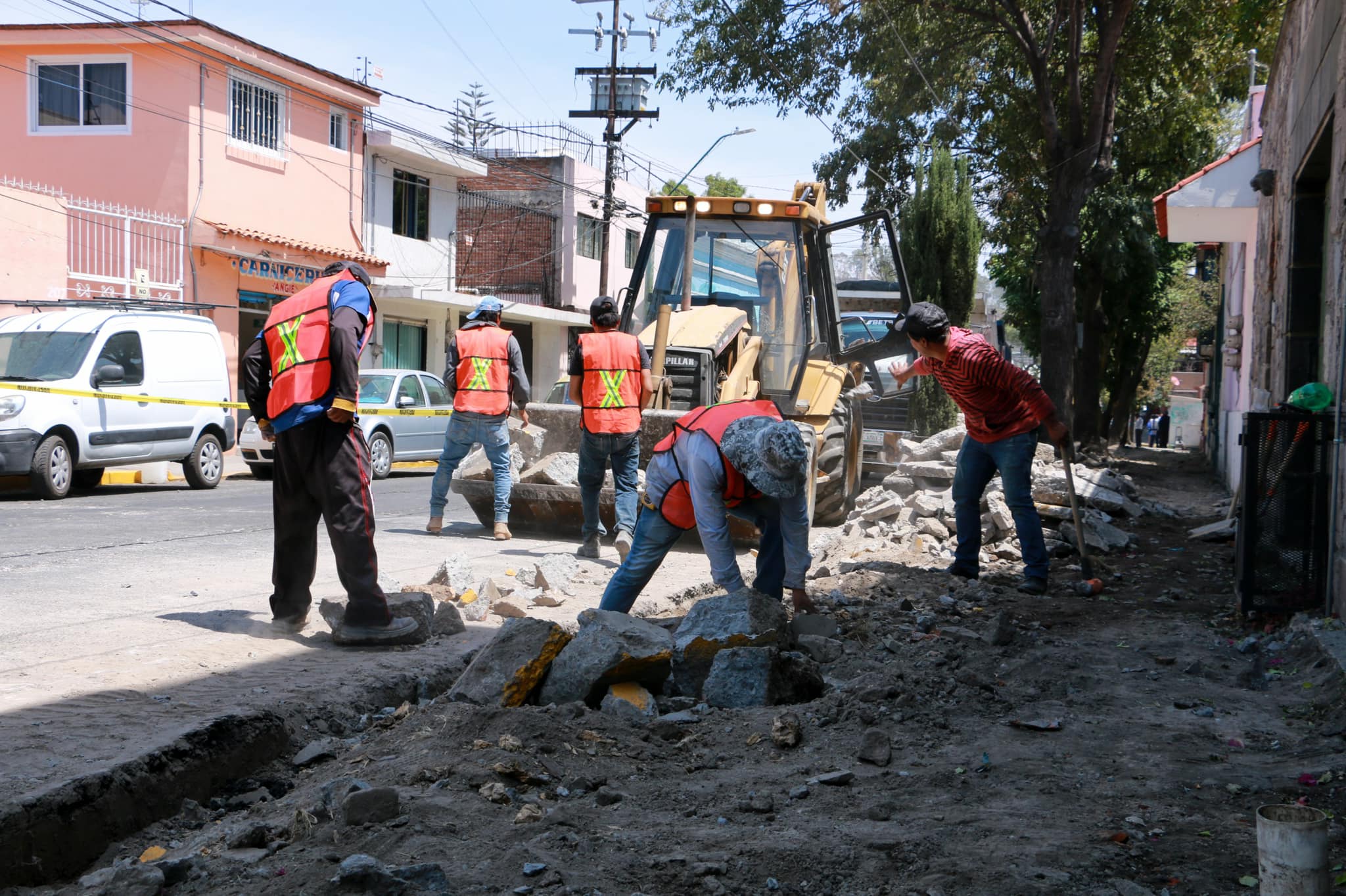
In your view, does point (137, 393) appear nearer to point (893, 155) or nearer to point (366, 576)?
point (366, 576)

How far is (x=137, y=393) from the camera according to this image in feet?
43.3

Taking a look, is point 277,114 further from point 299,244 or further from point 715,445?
point 715,445

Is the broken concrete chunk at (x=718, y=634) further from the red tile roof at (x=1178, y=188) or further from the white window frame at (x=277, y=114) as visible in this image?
the white window frame at (x=277, y=114)

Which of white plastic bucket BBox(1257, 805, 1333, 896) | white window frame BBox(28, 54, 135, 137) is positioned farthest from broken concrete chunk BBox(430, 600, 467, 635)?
white window frame BBox(28, 54, 135, 137)

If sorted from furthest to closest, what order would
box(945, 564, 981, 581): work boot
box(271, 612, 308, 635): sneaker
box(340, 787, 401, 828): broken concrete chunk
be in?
box(945, 564, 981, 581): work boot < box(271, 612, 308, 635): sneaker < box(340, 787, 401, 828): broken concrete chunk

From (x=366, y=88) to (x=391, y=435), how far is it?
10320 mm

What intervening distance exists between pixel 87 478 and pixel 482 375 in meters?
7.16

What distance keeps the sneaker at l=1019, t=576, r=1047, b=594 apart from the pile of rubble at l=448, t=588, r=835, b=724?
8.69 feet

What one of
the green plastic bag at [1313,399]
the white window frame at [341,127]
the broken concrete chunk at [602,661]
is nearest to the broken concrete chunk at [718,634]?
the broken concrete chunk at [602,661]

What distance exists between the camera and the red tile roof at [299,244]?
19547 mm

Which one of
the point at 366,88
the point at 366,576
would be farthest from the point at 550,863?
the point at 366,88

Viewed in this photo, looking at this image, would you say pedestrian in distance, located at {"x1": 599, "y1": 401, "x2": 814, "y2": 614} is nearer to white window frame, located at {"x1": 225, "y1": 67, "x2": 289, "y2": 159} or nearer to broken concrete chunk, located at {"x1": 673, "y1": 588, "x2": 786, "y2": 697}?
broken concrete chunk, located at {"x1": 673, "y1": 588, "x2": 786, "y2": 697}

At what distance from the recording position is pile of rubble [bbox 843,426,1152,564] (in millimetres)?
8766

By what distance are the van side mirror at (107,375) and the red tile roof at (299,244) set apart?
23.9 feet
